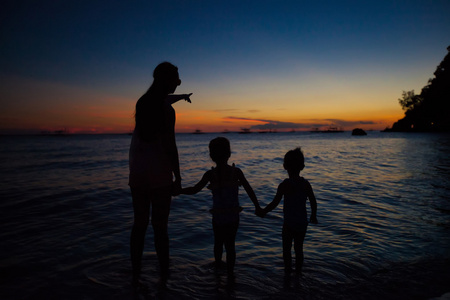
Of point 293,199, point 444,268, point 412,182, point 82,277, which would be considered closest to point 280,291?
point 293,199

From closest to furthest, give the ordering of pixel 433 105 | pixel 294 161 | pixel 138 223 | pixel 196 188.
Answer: pixel 138 223 < pixel 196 188 < pixel 294 161 < pixel 433 105

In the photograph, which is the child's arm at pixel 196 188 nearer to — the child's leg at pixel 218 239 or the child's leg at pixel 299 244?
the child's leg at pixel 218 239

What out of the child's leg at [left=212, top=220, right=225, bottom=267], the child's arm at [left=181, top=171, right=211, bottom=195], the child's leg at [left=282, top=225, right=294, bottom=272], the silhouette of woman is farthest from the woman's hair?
the child's leg at [left=282, top=225, right=294, bottom=272]

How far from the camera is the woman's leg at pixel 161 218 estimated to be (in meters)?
2.85

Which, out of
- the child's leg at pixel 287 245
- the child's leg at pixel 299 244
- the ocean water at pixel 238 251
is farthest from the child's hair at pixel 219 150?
the ocean water at pixel 238 251

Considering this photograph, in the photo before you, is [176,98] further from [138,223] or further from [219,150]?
[138,223]

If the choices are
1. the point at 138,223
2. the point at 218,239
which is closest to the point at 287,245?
the point at 218,239

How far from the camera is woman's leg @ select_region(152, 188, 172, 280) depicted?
2.85m

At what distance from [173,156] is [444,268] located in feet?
12.7

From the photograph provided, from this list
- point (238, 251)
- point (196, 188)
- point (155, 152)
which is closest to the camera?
point (155, 152)

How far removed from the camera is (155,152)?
2.75 m

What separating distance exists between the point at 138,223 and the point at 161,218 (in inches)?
10.4

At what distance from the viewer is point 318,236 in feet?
15.1

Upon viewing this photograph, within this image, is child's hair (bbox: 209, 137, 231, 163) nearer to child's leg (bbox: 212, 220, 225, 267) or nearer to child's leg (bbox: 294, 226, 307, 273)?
child's leg (bbox: 212, 220, 225, 267)
